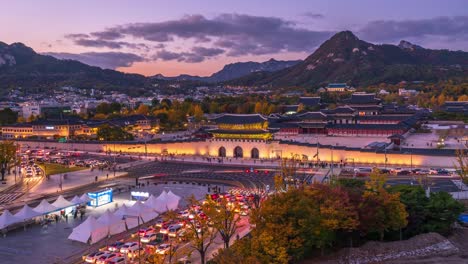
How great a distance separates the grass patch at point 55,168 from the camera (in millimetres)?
42944

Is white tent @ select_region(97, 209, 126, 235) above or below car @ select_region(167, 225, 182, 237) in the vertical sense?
above

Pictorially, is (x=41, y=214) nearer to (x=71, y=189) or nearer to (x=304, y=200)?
(x=71, y=189)

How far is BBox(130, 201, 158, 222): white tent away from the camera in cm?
2530

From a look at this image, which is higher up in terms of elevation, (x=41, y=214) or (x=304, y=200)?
(x=304, y=200)

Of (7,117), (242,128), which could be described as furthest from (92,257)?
(7,117)

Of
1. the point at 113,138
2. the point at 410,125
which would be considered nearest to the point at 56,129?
the point at 113,138

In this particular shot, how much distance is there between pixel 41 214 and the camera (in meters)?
25.5

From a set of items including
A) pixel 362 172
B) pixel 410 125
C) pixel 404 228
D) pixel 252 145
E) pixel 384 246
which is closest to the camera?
pixel 384 246

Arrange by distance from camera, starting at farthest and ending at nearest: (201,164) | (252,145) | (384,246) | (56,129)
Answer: (56,129) < (252,145) < (201,164) < (384,246)

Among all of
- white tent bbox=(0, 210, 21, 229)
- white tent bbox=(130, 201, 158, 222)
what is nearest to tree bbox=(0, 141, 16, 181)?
white tent bbox=(0, 210, 21, 229)

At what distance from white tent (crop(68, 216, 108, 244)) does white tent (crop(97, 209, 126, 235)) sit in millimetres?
429

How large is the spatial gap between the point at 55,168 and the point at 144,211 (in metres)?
23.0

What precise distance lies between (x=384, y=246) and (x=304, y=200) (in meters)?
5.02

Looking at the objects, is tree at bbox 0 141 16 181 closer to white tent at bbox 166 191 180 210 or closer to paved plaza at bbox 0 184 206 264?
paved plaza at bbox 0 184 206 264
